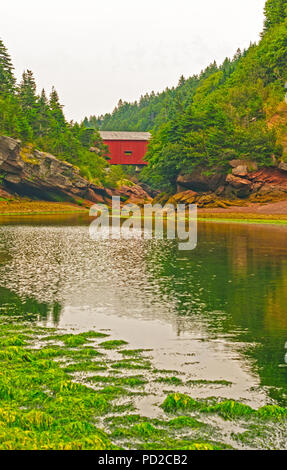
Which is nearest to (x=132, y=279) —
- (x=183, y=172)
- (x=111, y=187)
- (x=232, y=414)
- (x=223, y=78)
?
(x=232, y=414)

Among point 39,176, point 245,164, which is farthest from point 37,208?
point 245,164

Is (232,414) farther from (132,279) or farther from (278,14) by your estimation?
(278,14)

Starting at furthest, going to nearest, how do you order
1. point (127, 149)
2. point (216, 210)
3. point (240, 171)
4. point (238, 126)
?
point (127, 149), point (238, 126), point (240, 171), point (216, 210)

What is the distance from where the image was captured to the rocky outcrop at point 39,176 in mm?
98312

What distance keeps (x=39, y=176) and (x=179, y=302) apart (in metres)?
92.8

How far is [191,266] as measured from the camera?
2873 cm

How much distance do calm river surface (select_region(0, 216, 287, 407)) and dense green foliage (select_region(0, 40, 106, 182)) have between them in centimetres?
8381

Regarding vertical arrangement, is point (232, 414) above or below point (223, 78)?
below

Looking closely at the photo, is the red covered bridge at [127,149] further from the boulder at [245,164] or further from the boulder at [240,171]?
the boulder at [240,171]

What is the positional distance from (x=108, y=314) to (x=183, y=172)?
8772 centimetres

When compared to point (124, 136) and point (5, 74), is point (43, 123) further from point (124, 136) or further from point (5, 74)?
point (124, 136)

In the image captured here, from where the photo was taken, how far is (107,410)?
29.2 feet

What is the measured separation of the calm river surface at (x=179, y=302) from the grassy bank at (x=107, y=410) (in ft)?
2.67
